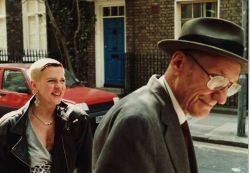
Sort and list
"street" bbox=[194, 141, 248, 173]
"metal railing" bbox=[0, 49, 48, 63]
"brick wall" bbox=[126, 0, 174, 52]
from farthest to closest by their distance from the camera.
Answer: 1. "metal railing" bbox=[0, 49, 48, 63]
2. "brick wall" bbox=[126, 0, 174, 52]
3. "street" bbox=[194, 141, 248, 173]

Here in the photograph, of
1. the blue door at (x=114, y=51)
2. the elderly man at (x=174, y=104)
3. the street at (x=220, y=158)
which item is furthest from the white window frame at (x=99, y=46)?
the elderly man at (x=174, y=104)

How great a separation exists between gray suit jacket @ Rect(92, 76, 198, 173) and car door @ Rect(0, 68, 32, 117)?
6899mm

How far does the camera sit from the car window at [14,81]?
8.98 meters

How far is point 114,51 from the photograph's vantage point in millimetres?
15945

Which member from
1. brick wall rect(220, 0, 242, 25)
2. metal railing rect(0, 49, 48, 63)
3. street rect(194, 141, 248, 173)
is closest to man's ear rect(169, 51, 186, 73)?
street rect(194, 141, 248, 173)

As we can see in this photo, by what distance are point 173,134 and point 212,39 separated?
46 cm

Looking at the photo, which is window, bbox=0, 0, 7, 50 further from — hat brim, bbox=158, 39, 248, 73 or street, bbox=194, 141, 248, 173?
hat brim, bbox=158, 39, 248, 73

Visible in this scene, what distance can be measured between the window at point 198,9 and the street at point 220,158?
5452 mm

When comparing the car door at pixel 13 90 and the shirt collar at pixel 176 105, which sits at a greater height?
the shirt collar at pixel 176 105

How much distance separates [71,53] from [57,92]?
13126 millimetres

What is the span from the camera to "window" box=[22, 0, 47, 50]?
1841 cm

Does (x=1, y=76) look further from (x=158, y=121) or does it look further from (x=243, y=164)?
(x=158, y=121)

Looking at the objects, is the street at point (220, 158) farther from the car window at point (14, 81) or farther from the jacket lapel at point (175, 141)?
the jacket lapel at point (175, 141)

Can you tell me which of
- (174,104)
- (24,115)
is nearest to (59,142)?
(24,115)
